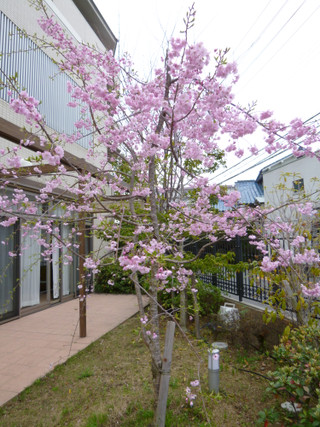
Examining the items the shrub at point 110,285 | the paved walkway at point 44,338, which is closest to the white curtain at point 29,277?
the paved walkway at point 44,338

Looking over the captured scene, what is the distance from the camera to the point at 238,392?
3.04m

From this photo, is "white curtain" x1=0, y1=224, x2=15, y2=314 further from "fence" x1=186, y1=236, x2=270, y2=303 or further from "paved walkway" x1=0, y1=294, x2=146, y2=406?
"fence" x1=186, y1=236, x2=270, y2=303

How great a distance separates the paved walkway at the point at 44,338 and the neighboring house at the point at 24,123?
1.61 feet

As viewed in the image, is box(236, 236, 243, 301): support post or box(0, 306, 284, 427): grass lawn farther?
box(236, 236, 243, 301): support post

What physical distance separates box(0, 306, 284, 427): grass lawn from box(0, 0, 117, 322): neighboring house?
5.97 ft

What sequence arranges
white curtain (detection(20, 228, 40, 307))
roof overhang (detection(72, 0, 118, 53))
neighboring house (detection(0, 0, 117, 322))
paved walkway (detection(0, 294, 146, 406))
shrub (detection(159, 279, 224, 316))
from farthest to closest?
roof overhang (detection(72, 0, 118, 53)) < white curtain (detection(20, 228, 40, 307)) < neighboring house (detection(0, 0, 117, 322)) < shrub (detection(159, 279, 224, 316)) < paved walkway (detection(0, 294, 146, 406))

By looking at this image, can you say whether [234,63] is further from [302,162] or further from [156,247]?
[302,162]

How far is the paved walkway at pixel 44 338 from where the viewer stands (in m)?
3.51

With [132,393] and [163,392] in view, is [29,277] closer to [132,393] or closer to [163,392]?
[132,393]

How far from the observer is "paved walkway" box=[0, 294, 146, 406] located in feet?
11.5

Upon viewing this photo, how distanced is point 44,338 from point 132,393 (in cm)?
255

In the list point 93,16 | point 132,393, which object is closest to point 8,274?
point 132,393

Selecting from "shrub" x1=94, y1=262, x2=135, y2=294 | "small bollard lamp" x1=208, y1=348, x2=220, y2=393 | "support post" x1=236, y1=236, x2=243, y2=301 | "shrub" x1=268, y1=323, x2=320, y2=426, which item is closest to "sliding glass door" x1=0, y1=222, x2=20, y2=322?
"shrub" x1=94, y1=262, x2=135, y2=294

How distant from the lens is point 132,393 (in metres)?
2.97
